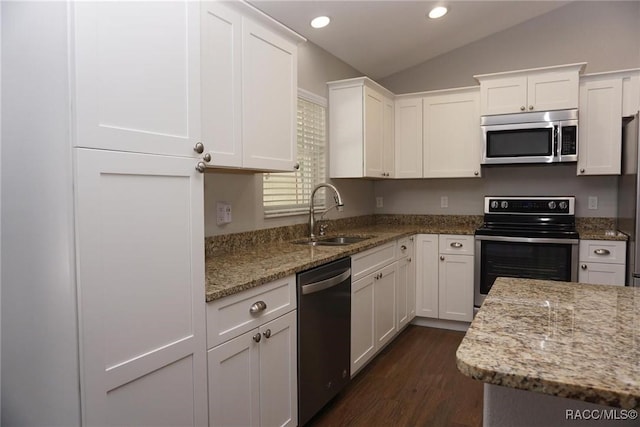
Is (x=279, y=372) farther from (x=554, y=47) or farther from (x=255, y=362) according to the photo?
(x=554, y=47)

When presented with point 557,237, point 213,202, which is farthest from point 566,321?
point 557,237

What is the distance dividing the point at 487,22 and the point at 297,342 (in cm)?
332

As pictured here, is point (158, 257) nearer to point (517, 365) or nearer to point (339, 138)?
point (517, 365)

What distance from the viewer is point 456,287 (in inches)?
146

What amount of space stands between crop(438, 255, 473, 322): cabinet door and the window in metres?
1.27

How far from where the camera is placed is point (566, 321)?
105 cm

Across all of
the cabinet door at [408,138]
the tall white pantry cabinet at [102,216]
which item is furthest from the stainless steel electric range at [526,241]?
the tall white pantry cabinet at [102,216]

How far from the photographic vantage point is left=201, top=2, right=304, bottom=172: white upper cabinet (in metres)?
1.78

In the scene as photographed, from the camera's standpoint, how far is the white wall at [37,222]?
111 cm

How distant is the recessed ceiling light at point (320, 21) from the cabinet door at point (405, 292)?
193 cm

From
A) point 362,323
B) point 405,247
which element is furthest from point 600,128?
point 362,323

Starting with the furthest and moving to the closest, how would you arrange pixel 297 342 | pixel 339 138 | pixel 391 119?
pixel 391 119 → pixel 339 138 → pixel 297 342

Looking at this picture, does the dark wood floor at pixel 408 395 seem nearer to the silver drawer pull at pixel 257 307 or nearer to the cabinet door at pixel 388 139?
the silver drawer pull at pixel 257 307

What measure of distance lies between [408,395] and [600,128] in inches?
104
